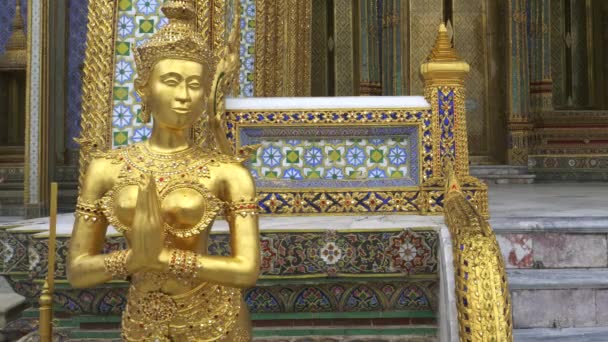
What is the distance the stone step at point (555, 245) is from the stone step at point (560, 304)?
12.2 inches

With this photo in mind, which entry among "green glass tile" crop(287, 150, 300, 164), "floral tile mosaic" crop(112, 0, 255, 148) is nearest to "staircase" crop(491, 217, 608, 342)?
"green glass tile" crop(287, 150, 300, 164)

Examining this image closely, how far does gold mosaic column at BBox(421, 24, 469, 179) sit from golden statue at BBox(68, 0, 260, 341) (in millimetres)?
1944

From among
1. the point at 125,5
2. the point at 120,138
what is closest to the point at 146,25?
the point at 125,5

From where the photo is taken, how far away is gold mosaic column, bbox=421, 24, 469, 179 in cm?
340

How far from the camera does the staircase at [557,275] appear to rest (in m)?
2.54

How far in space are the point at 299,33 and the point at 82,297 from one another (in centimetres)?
479

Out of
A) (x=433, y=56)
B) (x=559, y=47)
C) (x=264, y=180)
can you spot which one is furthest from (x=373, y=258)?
(x=559, y=47)

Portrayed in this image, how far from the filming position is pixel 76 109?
6.83 meters

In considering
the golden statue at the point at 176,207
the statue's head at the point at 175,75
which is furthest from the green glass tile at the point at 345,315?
the statue's head at the point at 175,75

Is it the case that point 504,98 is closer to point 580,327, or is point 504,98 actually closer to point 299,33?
point 299,33

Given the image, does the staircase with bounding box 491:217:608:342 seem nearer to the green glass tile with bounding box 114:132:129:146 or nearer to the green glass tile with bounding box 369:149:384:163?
the green glass tile with bounding box 369:149:384:163

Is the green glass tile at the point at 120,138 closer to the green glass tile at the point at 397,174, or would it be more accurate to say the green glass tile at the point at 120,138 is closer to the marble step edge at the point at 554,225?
the green glass tile at the point at 397,174

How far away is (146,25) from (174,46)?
1704mm

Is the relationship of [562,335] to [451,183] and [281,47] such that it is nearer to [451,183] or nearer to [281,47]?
[451,183]
